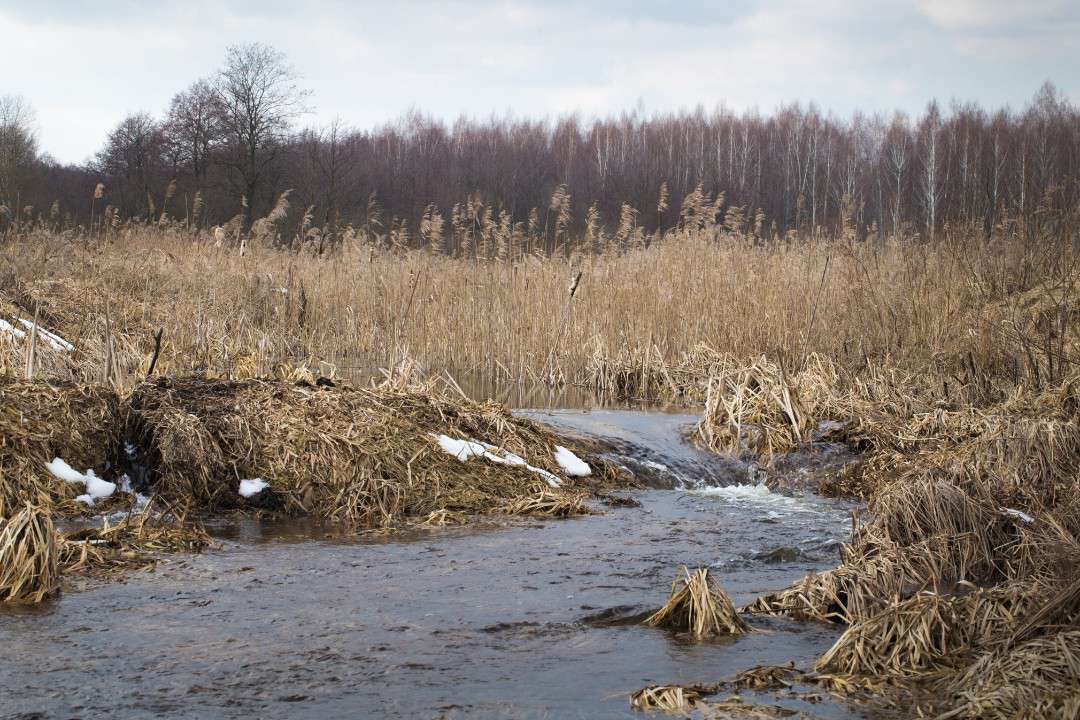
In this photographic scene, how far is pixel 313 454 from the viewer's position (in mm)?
5777

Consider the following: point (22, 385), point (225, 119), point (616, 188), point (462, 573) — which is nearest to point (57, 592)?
point (462, 573)

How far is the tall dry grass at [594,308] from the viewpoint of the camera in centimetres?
865

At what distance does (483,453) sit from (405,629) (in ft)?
8.76

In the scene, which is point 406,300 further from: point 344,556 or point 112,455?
point 344,556

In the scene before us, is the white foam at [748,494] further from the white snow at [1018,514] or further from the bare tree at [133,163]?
the bare tree at [133,163]

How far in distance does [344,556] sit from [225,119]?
1425 inches

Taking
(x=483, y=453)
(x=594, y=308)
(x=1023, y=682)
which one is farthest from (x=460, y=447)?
(x=594, y=308)

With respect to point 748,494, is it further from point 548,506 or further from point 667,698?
point 667,698

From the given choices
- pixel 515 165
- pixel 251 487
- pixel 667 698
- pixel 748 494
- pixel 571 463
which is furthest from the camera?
pixel 515 165

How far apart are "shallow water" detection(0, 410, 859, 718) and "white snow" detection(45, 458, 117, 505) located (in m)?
0.78

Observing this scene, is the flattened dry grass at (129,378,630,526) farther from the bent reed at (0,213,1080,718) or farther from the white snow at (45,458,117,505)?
the white snow at (45,458,117,505)

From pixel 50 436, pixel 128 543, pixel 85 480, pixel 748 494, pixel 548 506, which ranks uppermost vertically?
pixel 50 436

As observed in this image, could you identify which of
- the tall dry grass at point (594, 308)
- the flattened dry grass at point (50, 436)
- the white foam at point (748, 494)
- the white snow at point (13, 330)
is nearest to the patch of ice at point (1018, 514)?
the white foam at point (748, 494)

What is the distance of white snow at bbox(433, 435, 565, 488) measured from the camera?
6.20 m
